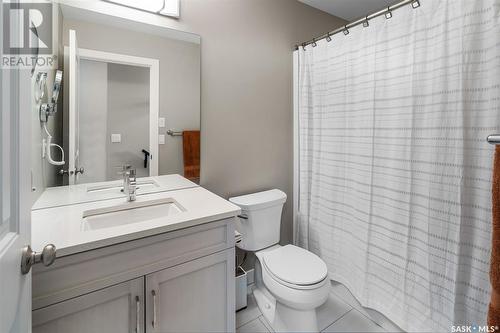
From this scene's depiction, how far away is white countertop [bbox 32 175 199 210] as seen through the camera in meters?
1.26

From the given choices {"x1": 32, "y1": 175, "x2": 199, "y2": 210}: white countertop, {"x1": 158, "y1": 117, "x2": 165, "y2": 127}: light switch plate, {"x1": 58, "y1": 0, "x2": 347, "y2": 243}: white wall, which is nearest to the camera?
{"x1": 32, "y1": 175, "x2": 199, "y2": 210}: white countertop

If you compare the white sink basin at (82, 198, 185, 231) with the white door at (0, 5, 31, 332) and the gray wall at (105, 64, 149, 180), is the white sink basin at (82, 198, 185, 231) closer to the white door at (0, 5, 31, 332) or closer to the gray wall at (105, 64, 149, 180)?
the gray wall at (105, 64, 149, 180)

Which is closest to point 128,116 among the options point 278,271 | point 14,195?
point 14,195

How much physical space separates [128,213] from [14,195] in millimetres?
801

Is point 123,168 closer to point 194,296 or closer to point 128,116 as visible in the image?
point 128,116

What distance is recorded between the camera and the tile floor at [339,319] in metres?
1.60

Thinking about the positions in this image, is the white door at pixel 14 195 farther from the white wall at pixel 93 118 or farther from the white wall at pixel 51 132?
the white wall at pixel 93 118

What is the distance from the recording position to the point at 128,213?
4.35ft

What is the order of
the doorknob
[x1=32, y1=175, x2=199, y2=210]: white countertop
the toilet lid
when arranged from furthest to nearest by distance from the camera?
the toilet lid
[x1=32, y1=175, x2=199, y2=210]: white countertop
the doorknob

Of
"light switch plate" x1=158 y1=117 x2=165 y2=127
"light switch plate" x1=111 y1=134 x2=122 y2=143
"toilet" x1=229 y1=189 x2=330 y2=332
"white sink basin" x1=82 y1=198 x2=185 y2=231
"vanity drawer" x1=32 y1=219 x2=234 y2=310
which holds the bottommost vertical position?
"toilet" x1=229 y1=189 x2=330 y2=332

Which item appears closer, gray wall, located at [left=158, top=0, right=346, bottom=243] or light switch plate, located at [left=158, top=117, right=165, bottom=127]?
light switch plate, located at [left=158, top=117, right=165, bottom=127]

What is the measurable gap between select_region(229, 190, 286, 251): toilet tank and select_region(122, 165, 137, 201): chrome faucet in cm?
65

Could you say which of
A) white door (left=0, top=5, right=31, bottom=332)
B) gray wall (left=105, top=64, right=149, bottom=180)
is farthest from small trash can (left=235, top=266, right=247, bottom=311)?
white door (left=0, top=5, right=31, bottom=332)

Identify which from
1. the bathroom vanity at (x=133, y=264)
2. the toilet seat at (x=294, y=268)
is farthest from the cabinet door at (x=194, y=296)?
the toilet seat at (x=294, y=268)
